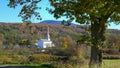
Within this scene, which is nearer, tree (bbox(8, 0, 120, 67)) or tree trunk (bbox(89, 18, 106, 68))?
tree (bbox(8, 0, 120, 67))

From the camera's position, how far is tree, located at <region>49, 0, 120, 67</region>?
42.6 ft

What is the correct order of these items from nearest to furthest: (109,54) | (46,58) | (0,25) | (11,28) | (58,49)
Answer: (46,58) < (58,49) < (109,54) < (0,25) < (11,28)

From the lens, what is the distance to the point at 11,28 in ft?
264

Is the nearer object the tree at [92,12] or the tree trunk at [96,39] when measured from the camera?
the tree at [92,12]

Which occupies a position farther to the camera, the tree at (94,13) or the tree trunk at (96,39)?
the tree trunk at (96,39)

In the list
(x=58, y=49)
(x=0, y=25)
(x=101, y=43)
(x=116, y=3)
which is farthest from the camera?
(x=0, y=25)

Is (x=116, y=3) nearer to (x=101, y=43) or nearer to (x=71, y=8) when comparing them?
(x=71, y=8)

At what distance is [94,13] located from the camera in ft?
45.8

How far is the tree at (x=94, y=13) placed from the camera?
1299cm

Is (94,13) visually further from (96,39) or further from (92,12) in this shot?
(96,39)

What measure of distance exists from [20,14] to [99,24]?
4328mm

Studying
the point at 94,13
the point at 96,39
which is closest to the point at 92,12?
the point at 94,13

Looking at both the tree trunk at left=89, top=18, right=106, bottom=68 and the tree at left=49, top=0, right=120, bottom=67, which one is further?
the tree trunk at left=89, top=18, right=106, bottom=68

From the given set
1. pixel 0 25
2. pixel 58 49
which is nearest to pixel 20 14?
pixel 58 49
